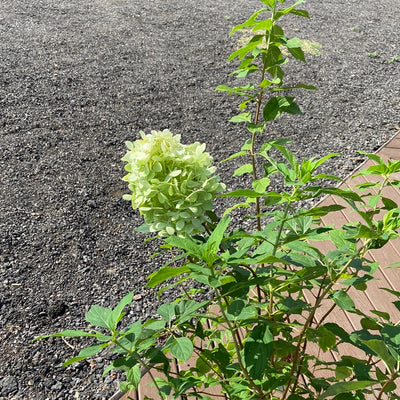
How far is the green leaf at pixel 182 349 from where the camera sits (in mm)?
790

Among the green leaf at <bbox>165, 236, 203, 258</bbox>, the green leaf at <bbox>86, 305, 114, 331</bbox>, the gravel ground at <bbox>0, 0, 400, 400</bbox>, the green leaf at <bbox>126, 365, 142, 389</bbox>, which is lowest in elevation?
the gravel ground at <bbox>0, 0, 400, 400</bbox>

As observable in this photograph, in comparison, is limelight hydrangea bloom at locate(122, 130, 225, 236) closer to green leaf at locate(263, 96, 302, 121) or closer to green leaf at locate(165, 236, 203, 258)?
green leaf at locate(165, 236, 203, 258)

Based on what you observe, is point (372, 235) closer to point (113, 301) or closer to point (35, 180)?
point (113, 301)

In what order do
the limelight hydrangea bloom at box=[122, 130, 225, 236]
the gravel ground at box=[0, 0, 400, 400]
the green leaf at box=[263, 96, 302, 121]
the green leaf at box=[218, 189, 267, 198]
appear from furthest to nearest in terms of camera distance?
the gravel ground at box=[0, 0, 400, 400] < the green leaf at box=[263, 96, 302, 121] < the limelight hydrangea bloom at box=[122, 130, 225, 236] < the green leaf at box=[218, 189, 267, 198]

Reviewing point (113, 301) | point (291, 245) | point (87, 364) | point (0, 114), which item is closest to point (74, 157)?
point (0, 114)

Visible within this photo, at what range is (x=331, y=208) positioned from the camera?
82 cm

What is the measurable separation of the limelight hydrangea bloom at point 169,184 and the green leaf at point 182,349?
0.73 ft

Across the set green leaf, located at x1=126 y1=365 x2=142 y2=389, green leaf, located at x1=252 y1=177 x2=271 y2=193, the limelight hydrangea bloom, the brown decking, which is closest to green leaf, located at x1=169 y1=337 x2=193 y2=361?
green leaf, located at x1=126 y1=365 x2=142 y2=389

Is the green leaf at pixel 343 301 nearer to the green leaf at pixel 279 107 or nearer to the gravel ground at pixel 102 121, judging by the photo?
the green leaf at pixel 279 107

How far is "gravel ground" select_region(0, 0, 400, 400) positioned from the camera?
2.21m

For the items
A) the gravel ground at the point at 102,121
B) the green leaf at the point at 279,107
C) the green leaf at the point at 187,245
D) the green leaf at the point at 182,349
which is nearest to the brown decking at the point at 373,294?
the gravel ground at the point at 102,121

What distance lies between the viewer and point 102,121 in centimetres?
A: 375

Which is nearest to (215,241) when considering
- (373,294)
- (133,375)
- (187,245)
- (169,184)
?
(187,245)

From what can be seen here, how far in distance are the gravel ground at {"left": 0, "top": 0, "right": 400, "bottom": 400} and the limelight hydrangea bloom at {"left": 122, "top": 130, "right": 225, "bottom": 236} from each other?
4.04ft
